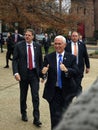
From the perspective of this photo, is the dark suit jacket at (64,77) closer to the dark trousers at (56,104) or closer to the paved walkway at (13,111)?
the dark trousers at (56,104)

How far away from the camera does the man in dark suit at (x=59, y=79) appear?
6.36 m

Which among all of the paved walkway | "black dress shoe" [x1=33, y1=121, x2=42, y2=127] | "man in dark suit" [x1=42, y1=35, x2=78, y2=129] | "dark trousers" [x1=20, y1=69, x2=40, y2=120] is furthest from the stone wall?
"dark trousers" [x1=20, y1=69, x2=40, y2=120]

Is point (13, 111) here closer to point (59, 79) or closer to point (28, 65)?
point (28, 65)

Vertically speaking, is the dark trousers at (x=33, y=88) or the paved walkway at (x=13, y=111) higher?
the dark trousers at (x=33, y=88)

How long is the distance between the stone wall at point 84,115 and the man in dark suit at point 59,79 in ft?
18.4

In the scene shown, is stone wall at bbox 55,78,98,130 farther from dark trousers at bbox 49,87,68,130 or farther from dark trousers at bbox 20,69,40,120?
dark trousers at bbox 20,69,40,120

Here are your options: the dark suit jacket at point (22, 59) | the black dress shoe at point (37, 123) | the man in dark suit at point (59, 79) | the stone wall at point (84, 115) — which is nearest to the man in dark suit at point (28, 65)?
the dark suit jacket at point (22, 59)

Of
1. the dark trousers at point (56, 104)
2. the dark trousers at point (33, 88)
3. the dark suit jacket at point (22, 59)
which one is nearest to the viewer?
the dark trousers at point (56, 104)

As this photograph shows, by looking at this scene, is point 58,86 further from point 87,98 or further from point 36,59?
point 87,98

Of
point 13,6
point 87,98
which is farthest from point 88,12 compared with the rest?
point 87,98

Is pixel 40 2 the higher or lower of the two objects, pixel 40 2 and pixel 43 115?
the higher

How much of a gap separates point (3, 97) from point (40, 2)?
80.3 feet

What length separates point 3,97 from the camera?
10.4 metres

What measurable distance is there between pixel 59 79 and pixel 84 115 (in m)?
5.82
